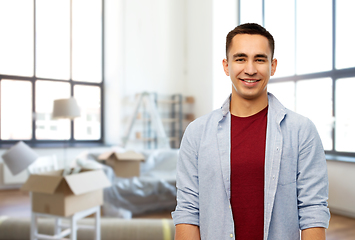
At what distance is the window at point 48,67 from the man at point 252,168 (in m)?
4.77

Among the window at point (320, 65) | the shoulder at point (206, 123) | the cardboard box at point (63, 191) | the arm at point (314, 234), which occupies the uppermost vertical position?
the window at point (320, 65)

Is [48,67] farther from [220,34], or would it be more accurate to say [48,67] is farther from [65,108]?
[220,34]

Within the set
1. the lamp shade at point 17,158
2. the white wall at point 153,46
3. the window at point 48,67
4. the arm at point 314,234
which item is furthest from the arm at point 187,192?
the white wall at point 153,46

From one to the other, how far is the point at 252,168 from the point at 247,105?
0.22 metres

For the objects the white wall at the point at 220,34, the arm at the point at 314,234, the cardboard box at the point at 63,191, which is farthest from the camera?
the white wall at the point at 220,34

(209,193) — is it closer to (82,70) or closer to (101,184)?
(101,184)

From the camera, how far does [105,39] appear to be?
6.23 m

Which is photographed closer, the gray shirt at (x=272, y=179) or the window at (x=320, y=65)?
the gray shirt at (x=272, y=179)

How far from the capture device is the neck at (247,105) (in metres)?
1.06

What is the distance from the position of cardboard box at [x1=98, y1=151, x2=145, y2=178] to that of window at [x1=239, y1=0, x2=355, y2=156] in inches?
117

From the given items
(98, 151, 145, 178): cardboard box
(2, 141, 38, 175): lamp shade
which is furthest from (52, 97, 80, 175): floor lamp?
(2, 141, 38, 175): lamp shade

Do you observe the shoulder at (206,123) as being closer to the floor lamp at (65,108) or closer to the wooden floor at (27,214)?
the floor lamp at (65,108)

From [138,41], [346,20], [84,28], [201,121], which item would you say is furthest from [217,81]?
[201,121]

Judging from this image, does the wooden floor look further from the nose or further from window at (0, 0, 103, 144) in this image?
the nose
